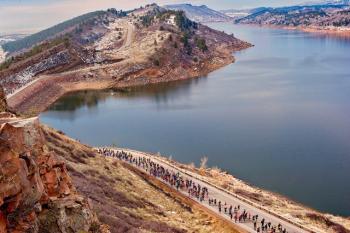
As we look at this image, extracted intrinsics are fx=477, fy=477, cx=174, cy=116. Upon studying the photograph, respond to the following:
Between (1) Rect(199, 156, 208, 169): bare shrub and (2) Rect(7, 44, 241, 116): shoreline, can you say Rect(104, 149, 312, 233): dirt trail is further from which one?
(2) Rect(7, 44, 241, 116): shoreline

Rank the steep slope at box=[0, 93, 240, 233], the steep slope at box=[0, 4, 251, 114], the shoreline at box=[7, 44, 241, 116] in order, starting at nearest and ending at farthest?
1. the steep slope at box=[0, 93, 240, 233]
2. the shoreline at box=[7, 44, 241, 116]
3. the steep slope at box=[0, 4, 251, 114]

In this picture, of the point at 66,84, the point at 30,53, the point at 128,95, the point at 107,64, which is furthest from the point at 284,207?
the point at 30,53

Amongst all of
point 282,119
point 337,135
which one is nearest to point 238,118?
point 282,119

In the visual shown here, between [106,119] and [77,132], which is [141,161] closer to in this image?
[77,132]

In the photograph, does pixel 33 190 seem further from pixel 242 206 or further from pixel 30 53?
pixel 30 53

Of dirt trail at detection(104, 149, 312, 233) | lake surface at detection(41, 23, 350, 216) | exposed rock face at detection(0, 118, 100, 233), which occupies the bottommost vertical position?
lake surface at detection(41, 23, 350, 216)

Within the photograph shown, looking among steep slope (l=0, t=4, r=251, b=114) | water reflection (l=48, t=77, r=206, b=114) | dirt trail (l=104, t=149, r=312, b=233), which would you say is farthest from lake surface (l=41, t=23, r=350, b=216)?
dirt trail (l=104, t=149, r=312, b=233)

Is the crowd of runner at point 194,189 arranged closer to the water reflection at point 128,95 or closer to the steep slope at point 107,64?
the water reflection at point 128,95

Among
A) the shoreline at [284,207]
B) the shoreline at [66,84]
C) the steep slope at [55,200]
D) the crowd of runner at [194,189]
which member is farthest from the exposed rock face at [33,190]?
the shoreline at [66,84]
